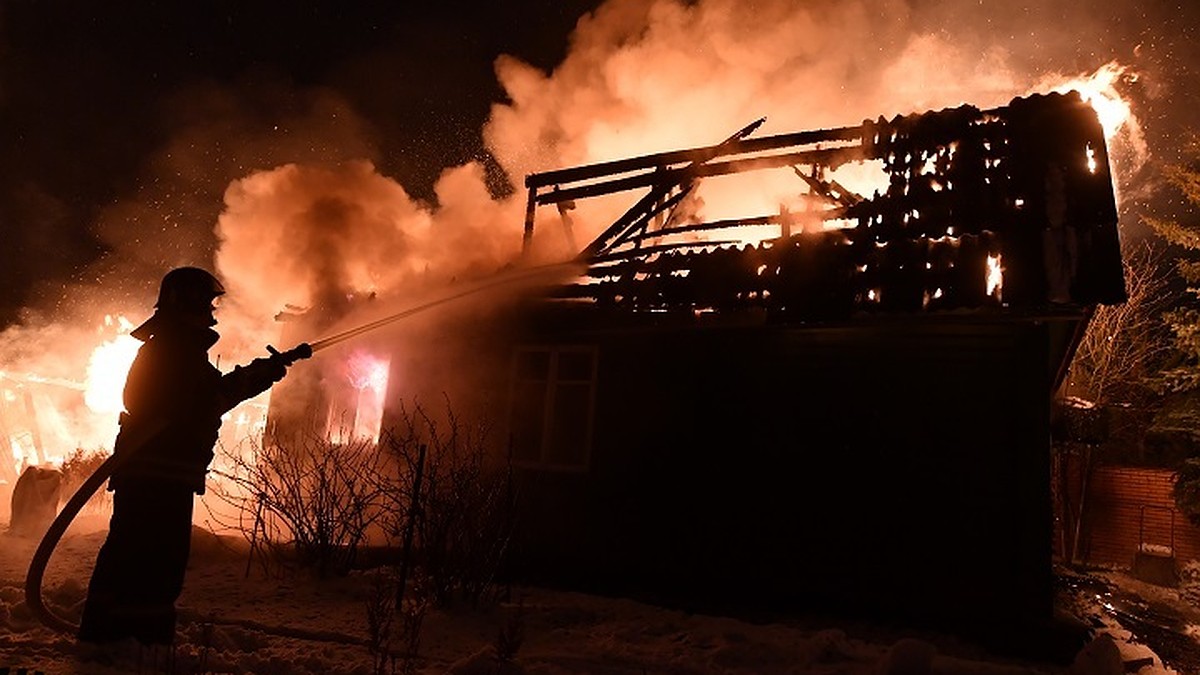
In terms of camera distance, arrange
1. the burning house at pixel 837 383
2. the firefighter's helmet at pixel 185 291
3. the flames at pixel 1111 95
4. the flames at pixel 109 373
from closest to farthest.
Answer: the firefighter's helmet at pixel 185 291, the burning house at pixel 837 383, the flames at pixel 1111 95, the flames at pixel 109 373

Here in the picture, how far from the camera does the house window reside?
9766mm

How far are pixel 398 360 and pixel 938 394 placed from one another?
8116 millimetres

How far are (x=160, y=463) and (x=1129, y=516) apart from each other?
64.4ft

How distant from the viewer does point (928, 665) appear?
4.36 m

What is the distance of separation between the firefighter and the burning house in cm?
492

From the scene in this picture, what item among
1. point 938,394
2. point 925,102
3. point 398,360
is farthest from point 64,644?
point 925,102

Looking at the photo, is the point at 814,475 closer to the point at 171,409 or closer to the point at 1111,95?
the point at 171,409

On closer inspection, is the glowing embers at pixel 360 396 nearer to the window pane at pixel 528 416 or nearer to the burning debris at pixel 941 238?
the window pane at pixel 528 416

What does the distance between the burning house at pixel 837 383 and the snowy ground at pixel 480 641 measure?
2.88ft

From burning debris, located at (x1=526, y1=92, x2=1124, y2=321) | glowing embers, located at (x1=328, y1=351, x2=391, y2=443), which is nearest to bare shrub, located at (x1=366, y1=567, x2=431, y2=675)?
burning debris, located at (x1=526, y1=92, x2=1124, y2=321)

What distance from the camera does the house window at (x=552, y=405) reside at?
9766 millimetres

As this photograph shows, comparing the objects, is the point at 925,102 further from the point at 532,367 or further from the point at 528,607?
the point at 528,607

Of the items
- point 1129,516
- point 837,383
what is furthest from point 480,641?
point 1129,516

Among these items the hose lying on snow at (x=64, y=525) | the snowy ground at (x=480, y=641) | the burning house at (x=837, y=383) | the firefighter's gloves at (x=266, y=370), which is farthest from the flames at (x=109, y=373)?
the firefighter's gloves at (x=266, y=370)
